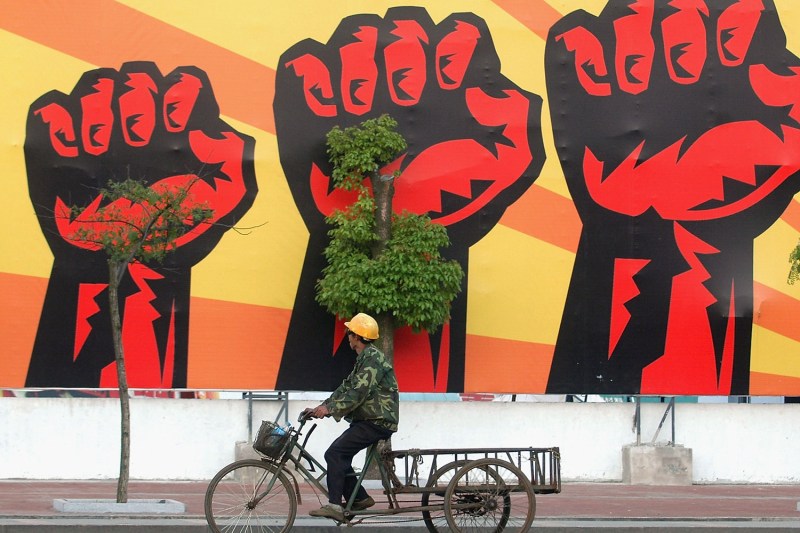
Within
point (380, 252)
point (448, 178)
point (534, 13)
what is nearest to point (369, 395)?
point (380, 252)

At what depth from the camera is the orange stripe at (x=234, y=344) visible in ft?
54.4

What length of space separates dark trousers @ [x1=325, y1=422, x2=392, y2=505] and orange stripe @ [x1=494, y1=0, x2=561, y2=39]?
9103mm

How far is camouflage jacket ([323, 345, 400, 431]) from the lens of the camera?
31.7 ft

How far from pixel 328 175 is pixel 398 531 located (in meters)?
7.28

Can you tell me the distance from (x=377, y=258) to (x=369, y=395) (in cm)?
609

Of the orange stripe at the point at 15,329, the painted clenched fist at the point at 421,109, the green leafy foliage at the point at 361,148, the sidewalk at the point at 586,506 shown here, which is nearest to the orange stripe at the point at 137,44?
the painted clenched fist at the point at 421,109

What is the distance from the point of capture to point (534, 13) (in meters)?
17.3

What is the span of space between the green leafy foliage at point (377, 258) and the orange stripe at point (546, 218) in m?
1.40

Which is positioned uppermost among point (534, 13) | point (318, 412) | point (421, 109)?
point (534, 13)

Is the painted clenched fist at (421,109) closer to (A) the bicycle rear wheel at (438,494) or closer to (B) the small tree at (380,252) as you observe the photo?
(B) the small tree at (380,252)

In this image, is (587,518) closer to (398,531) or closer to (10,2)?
(398,531)

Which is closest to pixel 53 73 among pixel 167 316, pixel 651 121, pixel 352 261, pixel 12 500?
pixel 167 316

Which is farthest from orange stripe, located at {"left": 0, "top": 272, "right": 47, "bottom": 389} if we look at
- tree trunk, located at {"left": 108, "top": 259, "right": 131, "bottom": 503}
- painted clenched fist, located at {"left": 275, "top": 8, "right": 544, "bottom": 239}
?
tree trunk, located at {"left": 108, "top": 259, "right": 131, "bottom": 503}

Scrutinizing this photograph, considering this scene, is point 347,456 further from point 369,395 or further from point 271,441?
point 271,441
